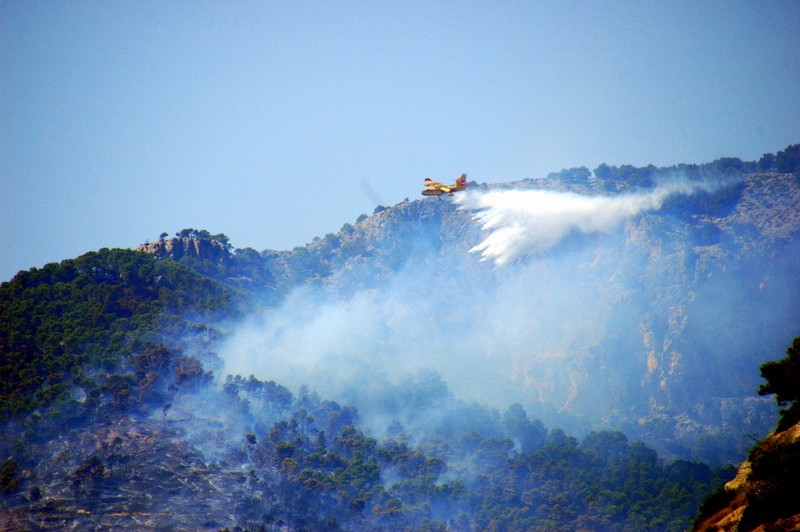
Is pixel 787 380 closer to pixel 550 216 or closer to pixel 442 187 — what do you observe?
pixel 442 187

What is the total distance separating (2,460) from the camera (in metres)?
101

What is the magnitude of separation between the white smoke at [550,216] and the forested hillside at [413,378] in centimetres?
286

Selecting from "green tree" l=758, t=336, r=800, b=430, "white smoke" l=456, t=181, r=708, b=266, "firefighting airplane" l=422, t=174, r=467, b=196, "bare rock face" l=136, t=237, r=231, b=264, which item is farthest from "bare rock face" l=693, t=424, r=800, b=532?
"bare rock face" l=136, t=237, r=231, b=264

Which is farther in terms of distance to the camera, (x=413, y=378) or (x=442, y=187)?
(x=413, y=378)

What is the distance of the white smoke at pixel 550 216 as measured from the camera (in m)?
186

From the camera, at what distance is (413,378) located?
6294 inches

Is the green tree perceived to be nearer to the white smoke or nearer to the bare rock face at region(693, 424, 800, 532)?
the bare rock face at region(693, 424, 800, 532)

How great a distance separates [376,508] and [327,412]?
31622 millimetres

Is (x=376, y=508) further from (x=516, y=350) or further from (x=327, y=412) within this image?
(x=516, y=350)

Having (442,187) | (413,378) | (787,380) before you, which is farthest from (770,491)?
(413,378)

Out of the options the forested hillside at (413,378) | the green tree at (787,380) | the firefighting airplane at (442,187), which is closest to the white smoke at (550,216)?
the forested hillside at (413,378)

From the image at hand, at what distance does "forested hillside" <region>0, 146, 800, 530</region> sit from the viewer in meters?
106

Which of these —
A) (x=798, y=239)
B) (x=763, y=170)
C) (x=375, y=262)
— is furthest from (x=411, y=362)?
(x=763, y=170)

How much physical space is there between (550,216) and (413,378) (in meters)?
56.6
